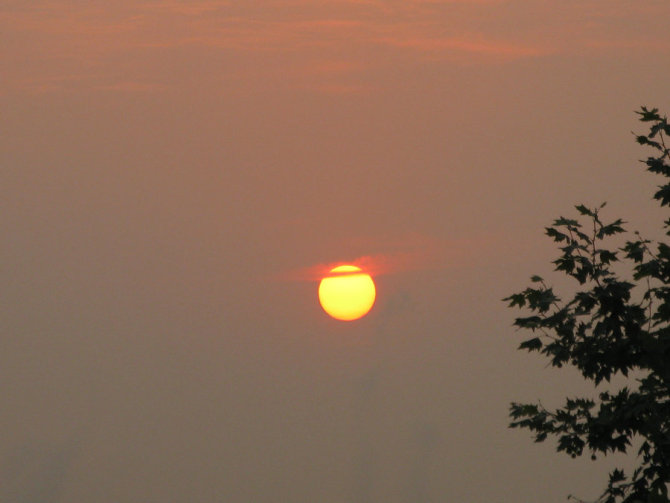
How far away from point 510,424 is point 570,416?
0.84 metres

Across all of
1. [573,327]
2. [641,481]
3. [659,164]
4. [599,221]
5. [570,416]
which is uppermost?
[659,164]

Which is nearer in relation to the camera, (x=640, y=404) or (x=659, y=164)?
(x=640, y=404)

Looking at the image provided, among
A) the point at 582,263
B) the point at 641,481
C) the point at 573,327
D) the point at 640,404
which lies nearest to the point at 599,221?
the point at 582,263

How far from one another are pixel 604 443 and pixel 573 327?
1.58 m

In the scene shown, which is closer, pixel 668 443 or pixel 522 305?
pixel 668 443

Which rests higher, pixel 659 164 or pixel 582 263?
pixel 659 164

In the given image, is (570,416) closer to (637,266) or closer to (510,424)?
(510,424)

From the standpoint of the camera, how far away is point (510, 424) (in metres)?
15.2

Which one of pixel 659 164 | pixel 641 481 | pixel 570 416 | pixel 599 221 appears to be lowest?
pixel 641 481

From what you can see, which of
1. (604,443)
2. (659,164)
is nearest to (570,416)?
(604,443)

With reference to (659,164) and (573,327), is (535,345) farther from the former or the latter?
(659,164)

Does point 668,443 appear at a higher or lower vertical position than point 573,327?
lower

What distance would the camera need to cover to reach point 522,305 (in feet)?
48.7

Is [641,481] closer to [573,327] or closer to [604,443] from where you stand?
[604,443]
